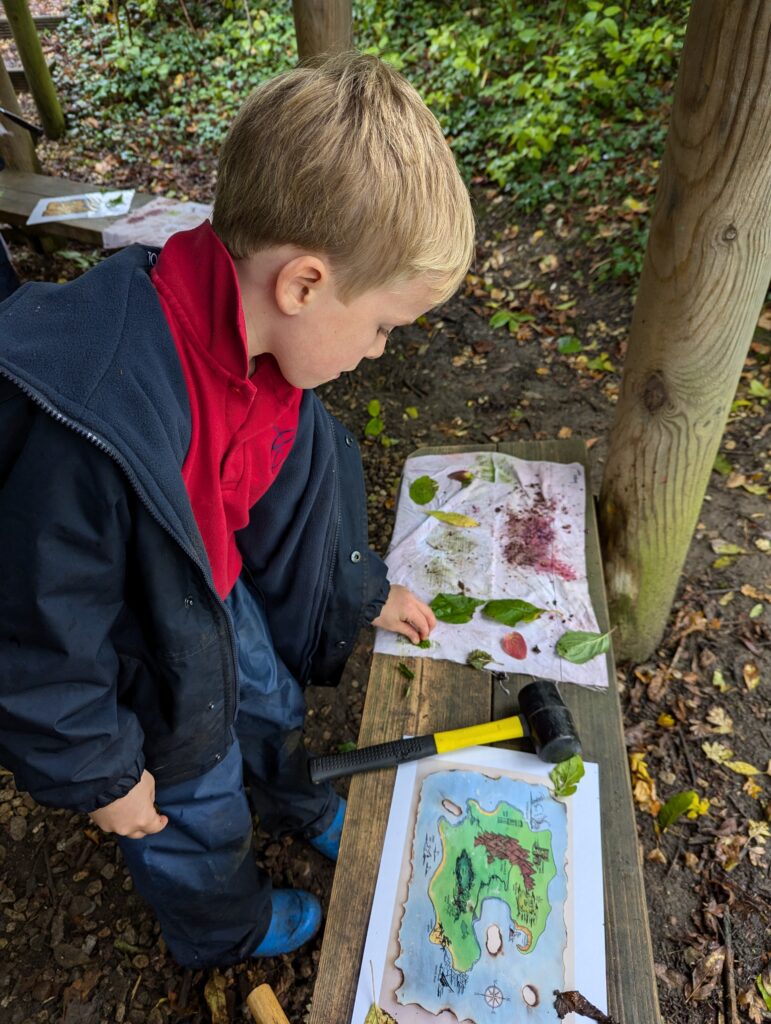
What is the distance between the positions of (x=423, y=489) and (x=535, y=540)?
0.42 m

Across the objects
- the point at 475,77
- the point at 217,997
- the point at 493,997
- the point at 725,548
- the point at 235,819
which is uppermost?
the point at 475,77

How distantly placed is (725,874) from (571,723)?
1.15m

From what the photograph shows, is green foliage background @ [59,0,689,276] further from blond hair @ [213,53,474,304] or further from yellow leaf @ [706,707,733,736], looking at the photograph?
blond hair @ [213,53,474,304]

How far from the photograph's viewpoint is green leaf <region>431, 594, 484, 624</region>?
185cm

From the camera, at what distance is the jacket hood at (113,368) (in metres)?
0.96

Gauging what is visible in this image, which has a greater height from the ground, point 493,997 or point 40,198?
point 40,198

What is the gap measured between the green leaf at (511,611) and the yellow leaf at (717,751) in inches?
42.4

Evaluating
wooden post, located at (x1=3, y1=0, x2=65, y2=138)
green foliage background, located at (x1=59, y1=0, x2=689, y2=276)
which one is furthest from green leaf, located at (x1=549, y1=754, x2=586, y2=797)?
wooden post, located at (x1=3, y1=0, x2=65, y2=138)

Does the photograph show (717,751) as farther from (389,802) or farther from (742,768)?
(389,802)

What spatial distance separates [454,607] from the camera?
1.88 m

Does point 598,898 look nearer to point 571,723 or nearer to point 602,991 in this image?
point 602,991

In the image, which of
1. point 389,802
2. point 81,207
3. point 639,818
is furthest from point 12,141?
point 639,818

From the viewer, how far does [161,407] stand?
1.05 meters

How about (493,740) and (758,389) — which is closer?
(493,740)
